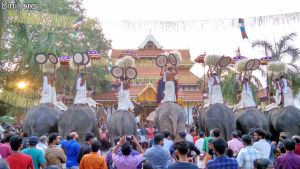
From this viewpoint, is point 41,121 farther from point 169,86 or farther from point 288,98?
point 288,98

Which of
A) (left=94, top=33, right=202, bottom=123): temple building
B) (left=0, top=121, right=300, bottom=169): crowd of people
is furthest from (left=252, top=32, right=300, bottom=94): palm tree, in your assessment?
(left=0, top=121, right=300, bottom=169): crowd of people

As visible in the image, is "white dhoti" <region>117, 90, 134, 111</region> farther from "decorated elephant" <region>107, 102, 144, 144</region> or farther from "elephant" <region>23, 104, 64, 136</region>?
"elephant" <region>23, 104, 64, 136</region>

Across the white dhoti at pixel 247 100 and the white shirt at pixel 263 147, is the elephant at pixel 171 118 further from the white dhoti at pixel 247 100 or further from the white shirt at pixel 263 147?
the white shirt at pixel 263 147

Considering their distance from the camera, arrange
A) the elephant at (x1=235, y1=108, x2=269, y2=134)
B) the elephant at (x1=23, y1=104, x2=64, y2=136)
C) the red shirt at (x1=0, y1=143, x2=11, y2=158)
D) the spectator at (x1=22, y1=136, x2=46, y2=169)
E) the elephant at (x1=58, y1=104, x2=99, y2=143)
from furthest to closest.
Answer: the elephant at (x1=235, y1=108, x2=269, y2=134), the elephant at (x1=23, y1=104, x2=64, y2=136), the elephant at (x1=58, y1=104, x2=99, y2=143), the red shirt at (x1=0, y1=143, x2=11, y2=158), the spectator at (x1=22, y1=136, x2=46, y2=169)

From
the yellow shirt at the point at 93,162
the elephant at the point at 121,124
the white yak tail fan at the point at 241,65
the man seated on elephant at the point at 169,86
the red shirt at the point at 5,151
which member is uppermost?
the white yak tail fan at the point at 241,65

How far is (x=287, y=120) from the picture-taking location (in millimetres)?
15305

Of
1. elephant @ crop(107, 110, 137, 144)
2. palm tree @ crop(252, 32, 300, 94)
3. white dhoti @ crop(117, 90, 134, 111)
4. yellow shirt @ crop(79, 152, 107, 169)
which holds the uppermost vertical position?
palm tree @ crop(252, 32, 300, 94)

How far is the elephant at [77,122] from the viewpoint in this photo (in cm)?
1415

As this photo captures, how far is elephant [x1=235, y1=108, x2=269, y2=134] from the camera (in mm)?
15116

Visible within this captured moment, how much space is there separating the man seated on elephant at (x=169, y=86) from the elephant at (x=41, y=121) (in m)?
3.35

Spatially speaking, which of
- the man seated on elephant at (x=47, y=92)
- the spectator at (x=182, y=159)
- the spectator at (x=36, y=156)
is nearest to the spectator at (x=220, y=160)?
the spectator at (x=182, y=159)

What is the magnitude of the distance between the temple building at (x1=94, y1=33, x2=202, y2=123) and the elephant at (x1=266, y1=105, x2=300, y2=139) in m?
17.1

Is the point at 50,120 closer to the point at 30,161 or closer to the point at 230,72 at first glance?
the point at 30,161

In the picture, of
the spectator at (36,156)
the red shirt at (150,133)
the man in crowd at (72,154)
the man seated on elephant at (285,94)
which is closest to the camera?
the spectator at (36,156)
